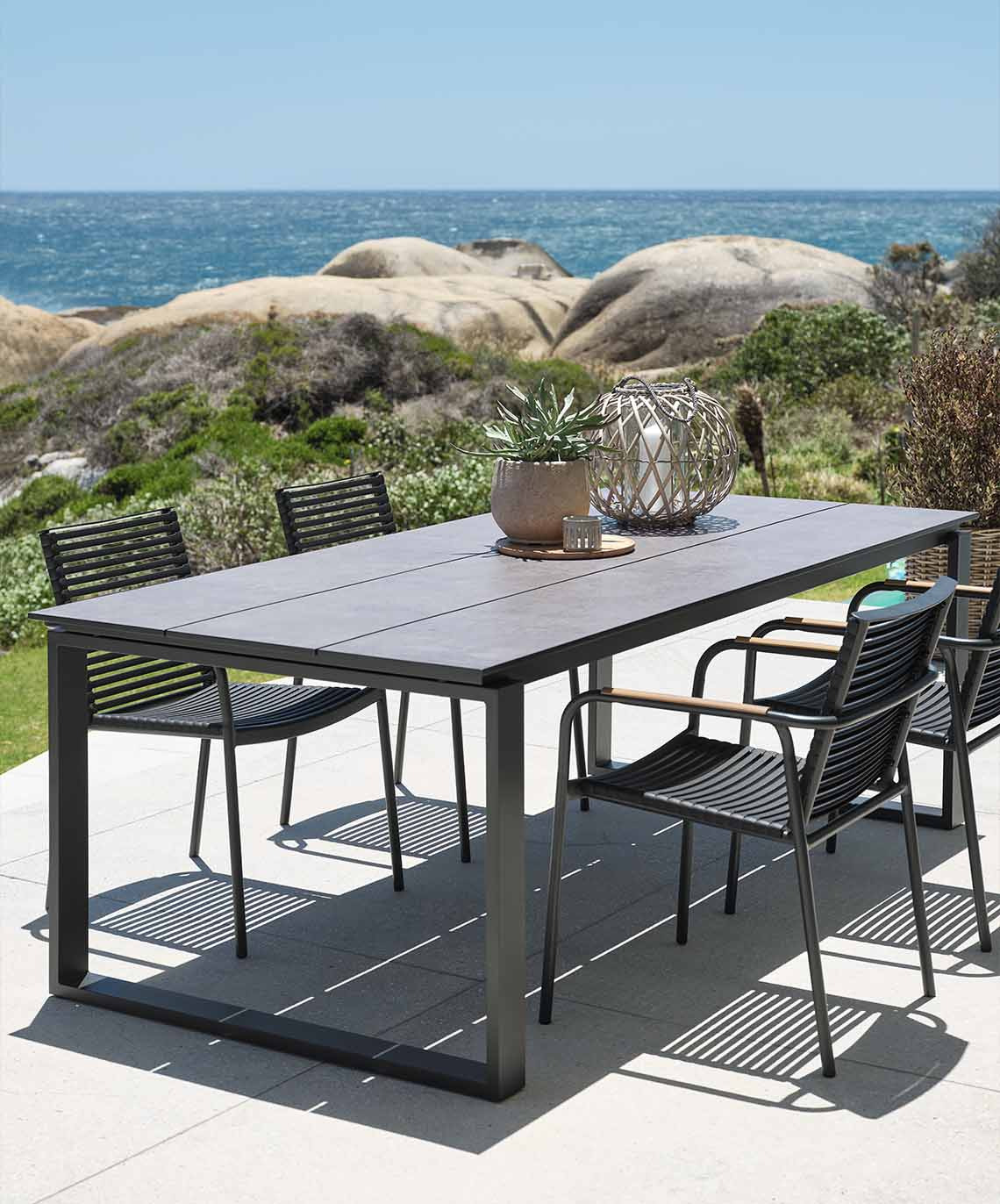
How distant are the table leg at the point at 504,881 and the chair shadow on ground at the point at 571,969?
0.41ft

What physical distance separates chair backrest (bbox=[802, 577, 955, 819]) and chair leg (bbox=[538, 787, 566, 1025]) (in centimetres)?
45

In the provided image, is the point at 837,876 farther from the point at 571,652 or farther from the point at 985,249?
the point at 985,249

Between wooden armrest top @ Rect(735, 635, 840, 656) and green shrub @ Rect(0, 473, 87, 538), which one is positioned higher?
wooden armrest top @ Rect(735, 635, 840, 656)

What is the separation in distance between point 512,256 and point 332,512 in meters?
37.3

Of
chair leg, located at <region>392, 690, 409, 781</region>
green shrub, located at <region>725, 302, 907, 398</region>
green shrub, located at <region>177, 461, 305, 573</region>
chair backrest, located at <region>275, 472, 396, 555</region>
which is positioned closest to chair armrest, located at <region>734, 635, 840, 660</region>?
chair leg, located at <region>392, 690, 409, 781</region>

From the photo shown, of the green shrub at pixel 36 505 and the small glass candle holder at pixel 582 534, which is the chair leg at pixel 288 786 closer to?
the small glass candle holder at pixel 582 534

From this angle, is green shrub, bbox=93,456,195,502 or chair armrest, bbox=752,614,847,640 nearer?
chair armrest, bbox=752,614,847,640

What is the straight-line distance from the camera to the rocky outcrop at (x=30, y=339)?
1006 inches

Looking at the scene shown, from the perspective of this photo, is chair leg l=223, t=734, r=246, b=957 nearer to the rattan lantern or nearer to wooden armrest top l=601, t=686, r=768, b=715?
wooden armrest top l=601, t=686, r=768, b=715

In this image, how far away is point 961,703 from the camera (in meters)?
3.70

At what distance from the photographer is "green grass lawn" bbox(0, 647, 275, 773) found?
18.9 feet

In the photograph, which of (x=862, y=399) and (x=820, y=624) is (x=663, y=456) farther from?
(x=862, y=399)

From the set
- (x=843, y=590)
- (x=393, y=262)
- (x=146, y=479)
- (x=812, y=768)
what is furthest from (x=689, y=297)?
(x=812, y=768)

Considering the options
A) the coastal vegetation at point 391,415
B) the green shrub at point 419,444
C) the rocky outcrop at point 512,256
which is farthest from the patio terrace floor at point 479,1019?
the rocky outcrop at point 512,256
